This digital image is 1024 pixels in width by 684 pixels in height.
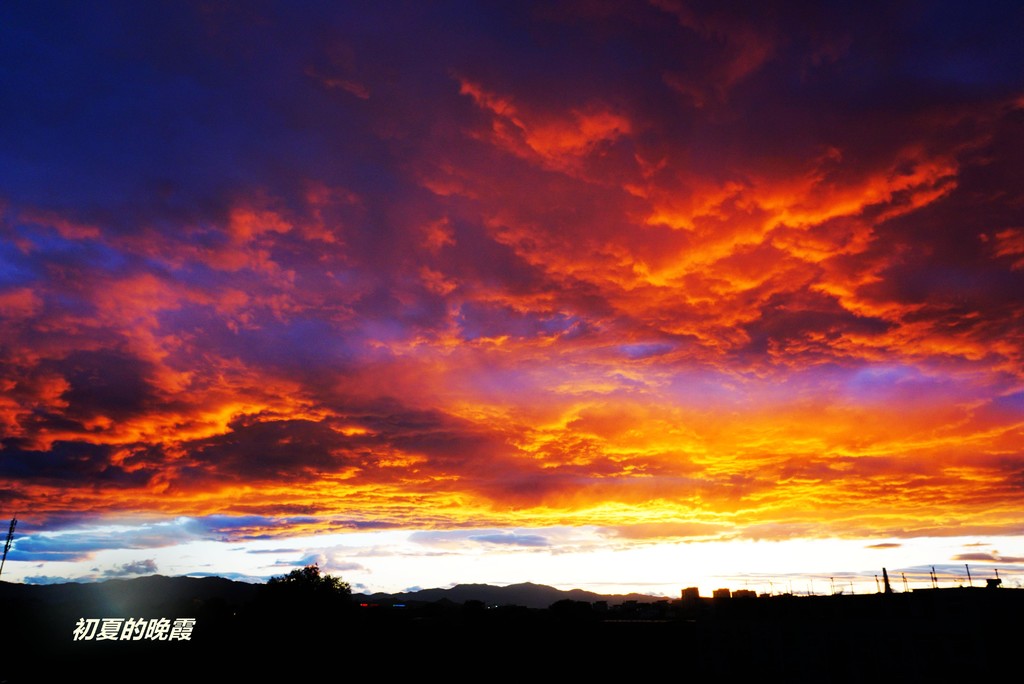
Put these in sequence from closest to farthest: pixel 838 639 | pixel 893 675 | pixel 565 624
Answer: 1. pixel 893 675
2. pixel 838 639
3. pixel 565 624

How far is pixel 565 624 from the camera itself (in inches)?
3654

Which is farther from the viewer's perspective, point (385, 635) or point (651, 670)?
point (385, 635)

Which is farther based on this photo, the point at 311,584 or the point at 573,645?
the point at 311,584

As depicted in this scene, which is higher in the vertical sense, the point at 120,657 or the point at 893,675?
the point at 893,675

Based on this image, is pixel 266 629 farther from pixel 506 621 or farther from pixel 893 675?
pixel 893 675

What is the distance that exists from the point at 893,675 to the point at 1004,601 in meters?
11.7

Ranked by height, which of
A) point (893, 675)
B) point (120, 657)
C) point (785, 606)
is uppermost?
point (785, 606)

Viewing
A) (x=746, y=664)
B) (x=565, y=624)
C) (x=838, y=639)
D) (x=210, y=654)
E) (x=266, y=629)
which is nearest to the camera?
(x=838, y=639)

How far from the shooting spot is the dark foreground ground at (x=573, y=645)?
1932 inches

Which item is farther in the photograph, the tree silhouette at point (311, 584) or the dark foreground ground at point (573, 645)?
the tree silhouette at point (311, 584)

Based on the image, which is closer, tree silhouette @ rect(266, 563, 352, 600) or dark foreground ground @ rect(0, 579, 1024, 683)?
dark foreground ground @ rect(0, 579, 1024, 683)

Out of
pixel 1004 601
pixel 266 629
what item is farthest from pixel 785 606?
pixel 266 629

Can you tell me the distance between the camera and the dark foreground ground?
4906cm

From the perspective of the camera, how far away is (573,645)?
282ft
